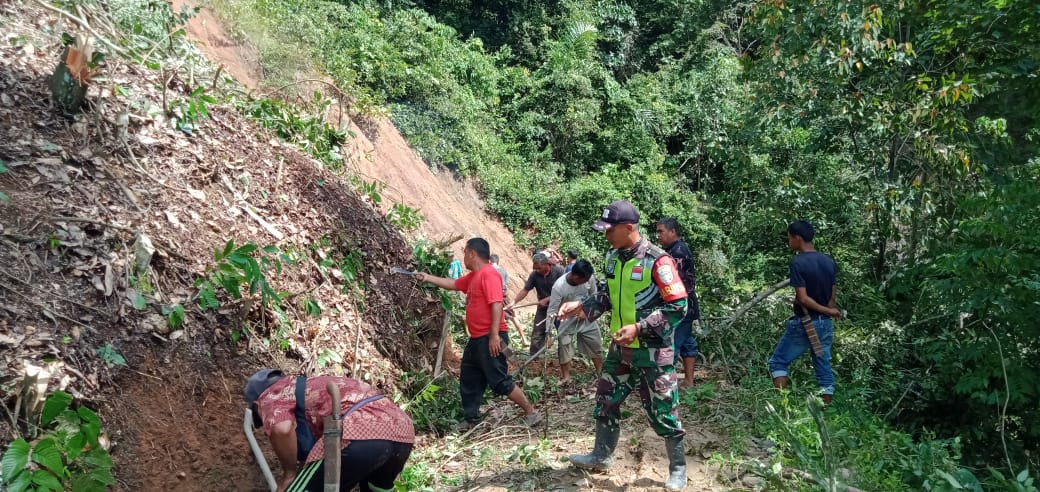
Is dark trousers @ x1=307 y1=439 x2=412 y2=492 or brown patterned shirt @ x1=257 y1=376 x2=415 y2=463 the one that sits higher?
brown patterned shirt @ x1=257 y1=376 x2=415 y2=463

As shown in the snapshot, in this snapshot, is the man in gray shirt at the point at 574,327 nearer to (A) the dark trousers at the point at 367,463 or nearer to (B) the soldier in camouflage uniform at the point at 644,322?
(B) the soldier in camouflage uniform at the point at 644,322

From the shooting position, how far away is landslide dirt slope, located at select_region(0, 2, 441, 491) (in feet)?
15.0

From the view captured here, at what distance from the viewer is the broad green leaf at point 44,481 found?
3629 mm

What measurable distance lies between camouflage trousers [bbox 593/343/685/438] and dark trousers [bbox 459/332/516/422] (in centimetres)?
160

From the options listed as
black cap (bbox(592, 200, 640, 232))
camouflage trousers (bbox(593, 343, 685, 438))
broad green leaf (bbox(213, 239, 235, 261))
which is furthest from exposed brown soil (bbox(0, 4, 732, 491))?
black cap (bbox(592, 200, 640, 232))

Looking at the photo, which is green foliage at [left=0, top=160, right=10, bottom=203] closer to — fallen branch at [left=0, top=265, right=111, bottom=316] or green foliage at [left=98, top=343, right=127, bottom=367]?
fallen branch at [left=0, top=265, right=111, bottom=316]

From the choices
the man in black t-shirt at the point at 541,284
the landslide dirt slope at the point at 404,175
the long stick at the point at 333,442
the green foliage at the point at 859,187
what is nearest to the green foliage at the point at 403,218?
the green foliage at the point at 859,187

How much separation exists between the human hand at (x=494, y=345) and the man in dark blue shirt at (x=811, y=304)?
2383 millimetres

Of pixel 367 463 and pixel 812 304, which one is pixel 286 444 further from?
pixel 812 304

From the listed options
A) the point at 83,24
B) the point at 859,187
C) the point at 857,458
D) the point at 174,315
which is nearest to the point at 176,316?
the point at 174,315

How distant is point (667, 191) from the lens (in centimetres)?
1742

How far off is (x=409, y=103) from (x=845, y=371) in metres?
10.2

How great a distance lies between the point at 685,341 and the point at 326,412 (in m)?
4.22

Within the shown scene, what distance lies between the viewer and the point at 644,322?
4.33m
